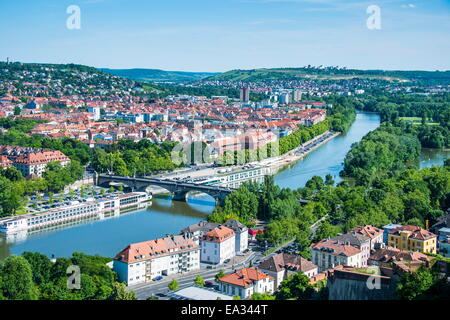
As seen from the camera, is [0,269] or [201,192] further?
[201,192]

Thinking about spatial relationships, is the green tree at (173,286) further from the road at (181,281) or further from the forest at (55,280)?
the forest at (55,280)

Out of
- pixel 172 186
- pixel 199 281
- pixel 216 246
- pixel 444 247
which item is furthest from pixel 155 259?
pixel 172 186

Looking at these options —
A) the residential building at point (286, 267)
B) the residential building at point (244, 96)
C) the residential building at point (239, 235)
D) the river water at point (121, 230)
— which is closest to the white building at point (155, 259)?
the residential building at point (239, 235)

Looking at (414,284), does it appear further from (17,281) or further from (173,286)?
(17,281)

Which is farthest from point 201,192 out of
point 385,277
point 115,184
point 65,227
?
point 385,277
